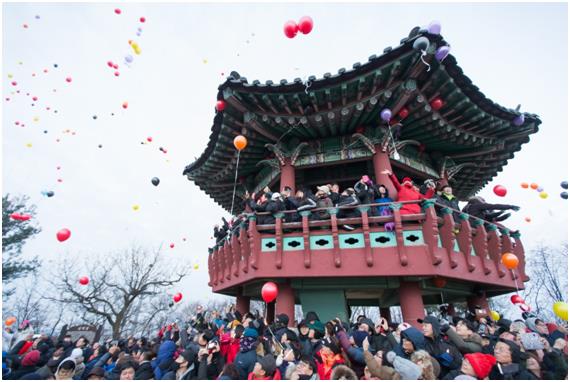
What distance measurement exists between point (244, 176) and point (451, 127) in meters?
7.44

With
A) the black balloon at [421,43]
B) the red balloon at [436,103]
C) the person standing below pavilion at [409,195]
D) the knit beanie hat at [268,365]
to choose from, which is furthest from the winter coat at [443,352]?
the red balloon at [436,103]

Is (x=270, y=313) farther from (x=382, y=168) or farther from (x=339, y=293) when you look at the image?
(x=382, y=168)

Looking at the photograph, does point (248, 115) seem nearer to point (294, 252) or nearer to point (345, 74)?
point (345, 74)

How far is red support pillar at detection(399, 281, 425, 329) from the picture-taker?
610 centimetres

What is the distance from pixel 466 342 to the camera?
12.1 feet

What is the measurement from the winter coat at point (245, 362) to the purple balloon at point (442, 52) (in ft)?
22.3

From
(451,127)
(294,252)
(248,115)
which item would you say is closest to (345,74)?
(248,115)

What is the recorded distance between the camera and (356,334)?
4.14 metres

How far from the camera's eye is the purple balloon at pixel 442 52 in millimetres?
5789

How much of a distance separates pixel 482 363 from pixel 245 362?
292 centimetres

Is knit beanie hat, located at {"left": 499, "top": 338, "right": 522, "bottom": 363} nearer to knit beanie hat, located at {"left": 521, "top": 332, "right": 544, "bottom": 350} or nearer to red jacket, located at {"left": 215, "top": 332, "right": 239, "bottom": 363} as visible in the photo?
knit beanie hat, located at {"left": 521, "top": 332, "right": 544, "bottom": 350}

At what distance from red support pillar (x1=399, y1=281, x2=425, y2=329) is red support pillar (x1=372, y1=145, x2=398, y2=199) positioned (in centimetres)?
231

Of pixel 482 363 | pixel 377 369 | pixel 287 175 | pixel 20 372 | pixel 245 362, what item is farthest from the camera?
pixel 287 175

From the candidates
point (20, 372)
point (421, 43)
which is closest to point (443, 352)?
point (421, 43)
